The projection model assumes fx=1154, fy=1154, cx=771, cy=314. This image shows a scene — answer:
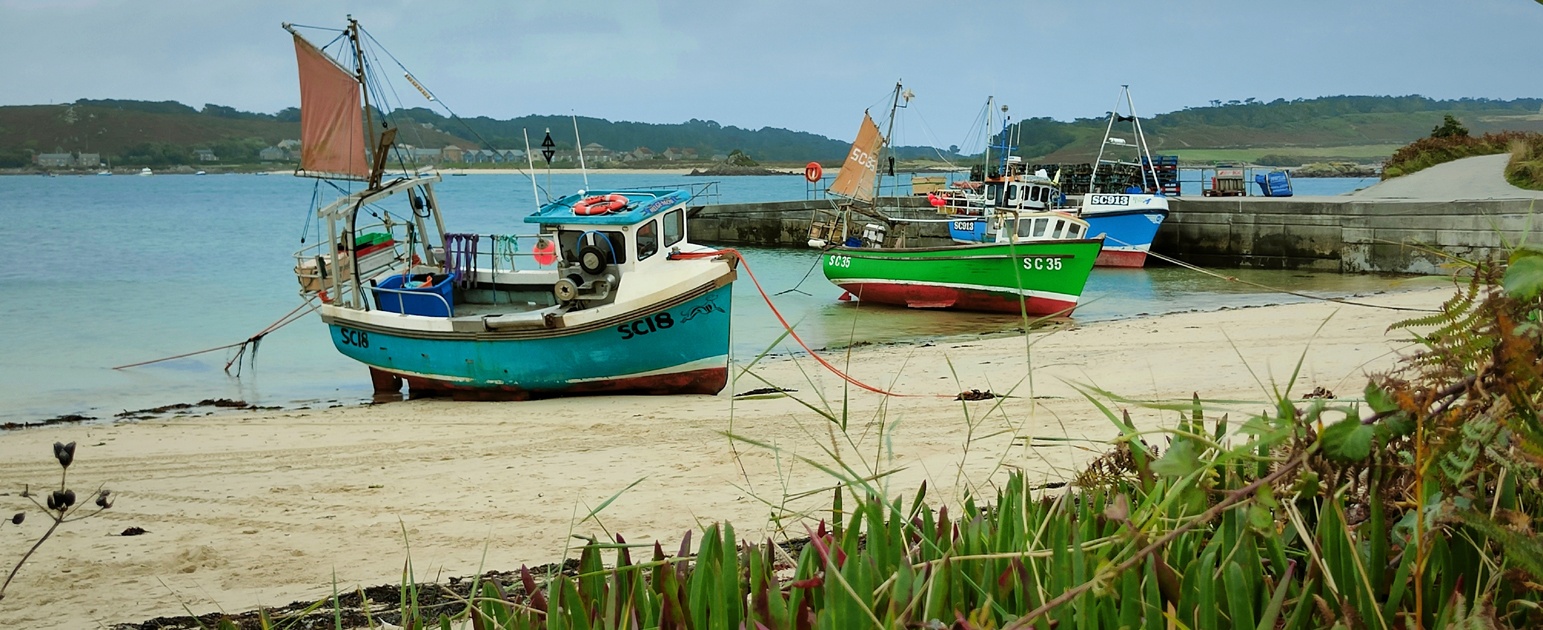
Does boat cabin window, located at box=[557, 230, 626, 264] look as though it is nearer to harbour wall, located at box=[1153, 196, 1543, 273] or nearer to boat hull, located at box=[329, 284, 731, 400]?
boat hull, located at box=[329, 284, 731, 400]

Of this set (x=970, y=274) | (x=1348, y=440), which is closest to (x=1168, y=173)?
(x=970, y=274)

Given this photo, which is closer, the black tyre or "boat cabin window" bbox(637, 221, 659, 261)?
the black tyre

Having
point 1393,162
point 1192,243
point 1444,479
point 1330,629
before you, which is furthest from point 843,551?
point 1393,162

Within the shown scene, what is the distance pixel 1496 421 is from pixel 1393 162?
45778mm

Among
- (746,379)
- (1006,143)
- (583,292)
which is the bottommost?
(746,379)

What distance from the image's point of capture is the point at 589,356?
38.7 feet

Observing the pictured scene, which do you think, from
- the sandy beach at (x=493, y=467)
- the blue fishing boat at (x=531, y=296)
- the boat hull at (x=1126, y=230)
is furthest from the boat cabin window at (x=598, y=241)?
the boat hull at (x=1126, y=230)

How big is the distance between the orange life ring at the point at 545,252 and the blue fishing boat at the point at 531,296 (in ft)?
0.07

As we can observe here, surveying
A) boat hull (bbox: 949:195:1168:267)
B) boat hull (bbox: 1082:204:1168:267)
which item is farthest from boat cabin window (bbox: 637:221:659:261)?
boat hull (bbox: 1082:204:1168:267)

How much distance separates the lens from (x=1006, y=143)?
3697cm

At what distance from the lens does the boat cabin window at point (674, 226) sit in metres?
12.3

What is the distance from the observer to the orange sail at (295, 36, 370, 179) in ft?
44.4

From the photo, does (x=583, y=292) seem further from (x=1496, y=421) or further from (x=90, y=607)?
(x=1496, y=421)

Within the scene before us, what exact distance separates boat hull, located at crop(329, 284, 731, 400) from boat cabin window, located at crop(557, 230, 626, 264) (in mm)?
903
